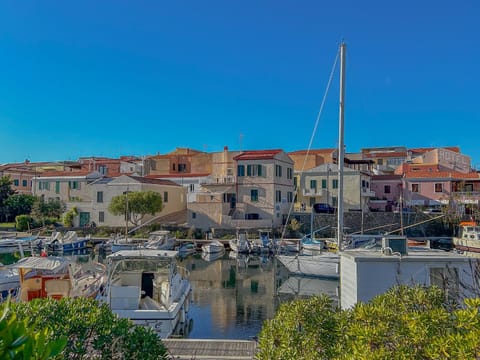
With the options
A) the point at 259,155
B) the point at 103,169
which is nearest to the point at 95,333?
the point at 259,155

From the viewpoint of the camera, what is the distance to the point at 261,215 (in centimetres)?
4644

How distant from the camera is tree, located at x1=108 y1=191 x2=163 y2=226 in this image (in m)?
45.0

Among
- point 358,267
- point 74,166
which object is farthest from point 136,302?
point 74,166

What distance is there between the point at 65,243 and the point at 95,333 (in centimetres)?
3694

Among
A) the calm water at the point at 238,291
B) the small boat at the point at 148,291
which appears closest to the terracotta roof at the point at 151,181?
the calm water at the point at 238,291

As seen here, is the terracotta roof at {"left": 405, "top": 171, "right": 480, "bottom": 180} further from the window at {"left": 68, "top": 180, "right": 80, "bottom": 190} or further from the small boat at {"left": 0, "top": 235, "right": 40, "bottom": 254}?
the small boat at {"left": 0, "top": 235, "right": 40, "bottom": 254}

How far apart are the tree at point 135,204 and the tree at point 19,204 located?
618 inches

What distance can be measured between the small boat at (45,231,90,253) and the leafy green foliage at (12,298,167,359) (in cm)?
3598

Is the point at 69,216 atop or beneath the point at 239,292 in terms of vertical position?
atop

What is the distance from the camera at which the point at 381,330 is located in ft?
17.0

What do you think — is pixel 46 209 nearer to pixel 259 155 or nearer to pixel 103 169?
pixel 103 169

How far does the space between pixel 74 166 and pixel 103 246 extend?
35.5 meters

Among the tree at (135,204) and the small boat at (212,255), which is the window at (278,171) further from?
the tree at (135,204)

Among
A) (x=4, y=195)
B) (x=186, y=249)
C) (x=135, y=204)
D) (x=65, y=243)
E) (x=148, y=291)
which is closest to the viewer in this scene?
(x=148, y=291)
